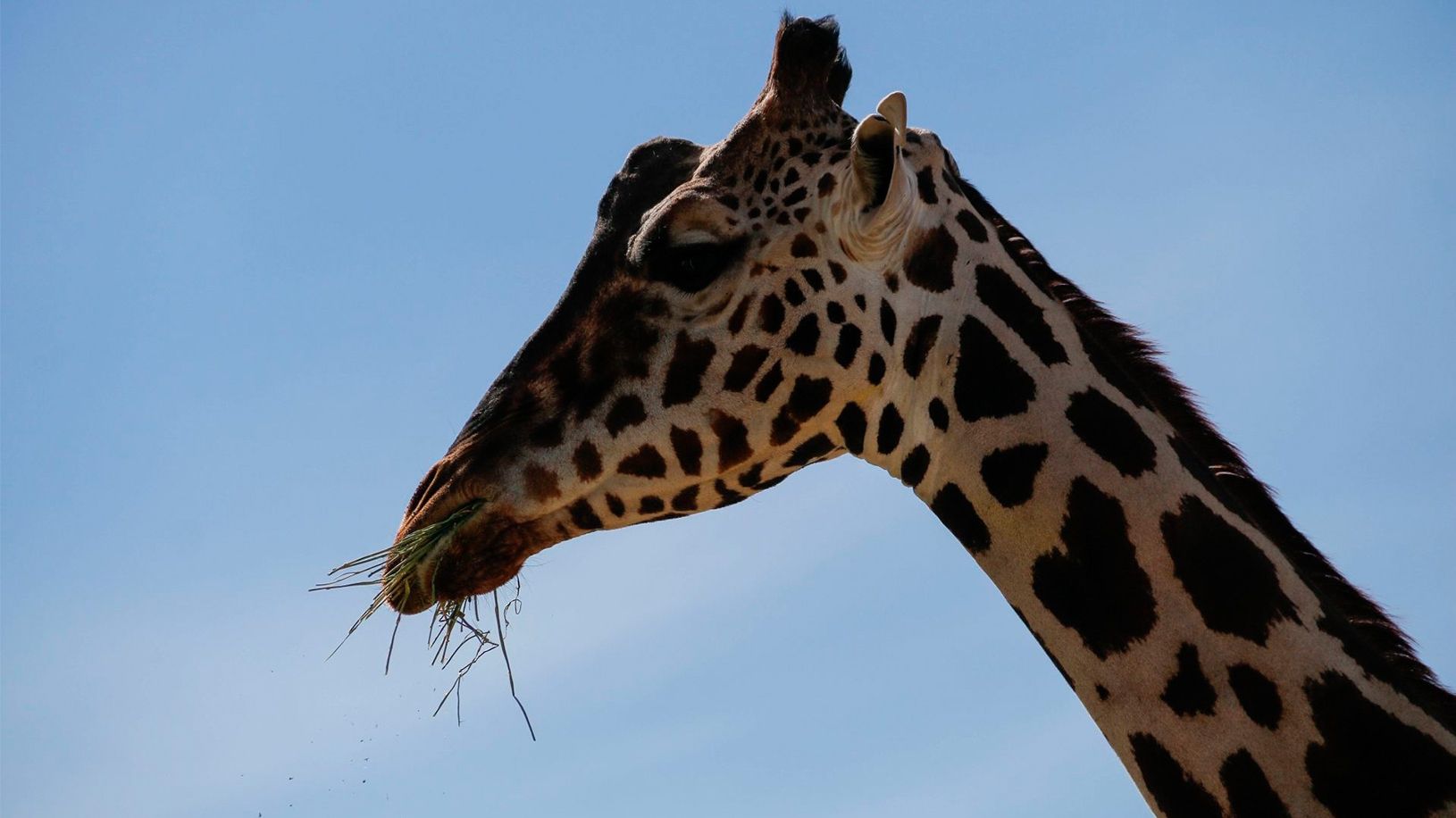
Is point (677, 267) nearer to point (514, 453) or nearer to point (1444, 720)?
point (514, 453)

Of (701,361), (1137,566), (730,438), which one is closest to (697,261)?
(701,361)

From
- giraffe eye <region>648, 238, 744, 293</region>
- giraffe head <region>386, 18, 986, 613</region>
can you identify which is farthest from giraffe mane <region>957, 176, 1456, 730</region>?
giraffe eye <region>648, 238, 744, 293</region>

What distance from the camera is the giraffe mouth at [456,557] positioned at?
17.7 ft

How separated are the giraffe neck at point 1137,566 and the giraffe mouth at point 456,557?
136cm

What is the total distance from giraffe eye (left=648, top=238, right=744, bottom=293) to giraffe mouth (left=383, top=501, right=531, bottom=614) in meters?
1.11

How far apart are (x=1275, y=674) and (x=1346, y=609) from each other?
58 cm

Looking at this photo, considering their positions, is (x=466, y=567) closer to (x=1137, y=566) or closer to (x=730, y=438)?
(x=730, y=438)

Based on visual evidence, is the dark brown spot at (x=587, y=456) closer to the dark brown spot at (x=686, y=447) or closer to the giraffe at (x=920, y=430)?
the giraffe at (x=920, y=430)

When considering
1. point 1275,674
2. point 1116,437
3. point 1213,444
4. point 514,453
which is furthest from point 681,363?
point 1275,674

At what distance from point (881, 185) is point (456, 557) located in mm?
2108

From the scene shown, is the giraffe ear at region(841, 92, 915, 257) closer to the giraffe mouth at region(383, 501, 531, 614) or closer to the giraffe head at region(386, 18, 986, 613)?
the giraffe head at region(386, 18, 986, 613)

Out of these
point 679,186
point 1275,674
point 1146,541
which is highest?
point 679,186

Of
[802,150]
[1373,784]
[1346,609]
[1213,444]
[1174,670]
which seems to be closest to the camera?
[1373,784]

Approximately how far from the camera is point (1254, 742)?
4.38 metres
